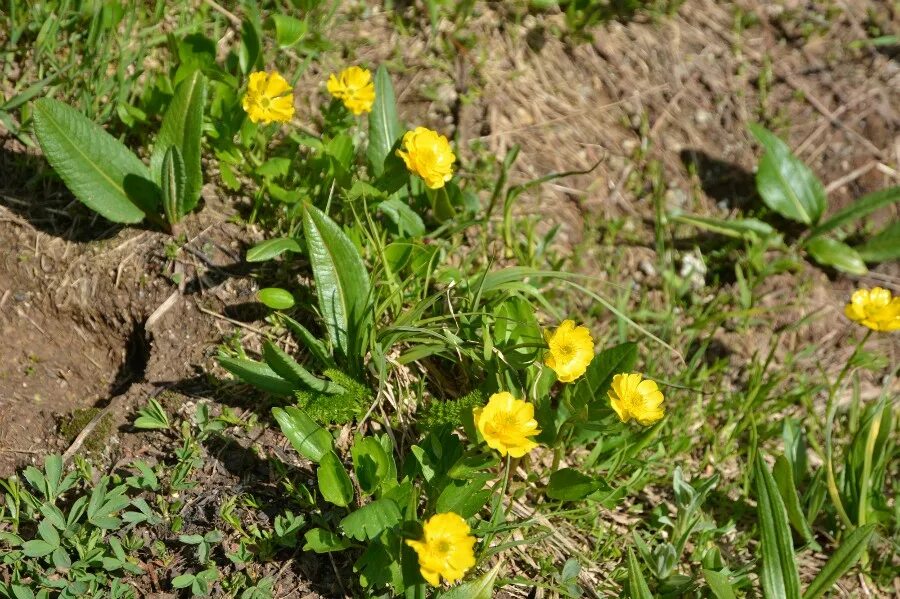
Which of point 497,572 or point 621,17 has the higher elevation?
point 621,17

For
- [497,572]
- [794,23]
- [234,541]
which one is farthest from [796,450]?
[794,23]

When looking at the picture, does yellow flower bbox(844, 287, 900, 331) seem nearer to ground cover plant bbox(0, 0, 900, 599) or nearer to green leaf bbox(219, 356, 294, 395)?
ground cover plant bbox(0, 0, 900, 599)

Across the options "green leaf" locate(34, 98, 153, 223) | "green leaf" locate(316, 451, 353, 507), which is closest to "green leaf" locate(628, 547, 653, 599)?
"green leaf" locate(316, 451, 353, 507)

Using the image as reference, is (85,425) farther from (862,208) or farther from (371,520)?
(862,208)

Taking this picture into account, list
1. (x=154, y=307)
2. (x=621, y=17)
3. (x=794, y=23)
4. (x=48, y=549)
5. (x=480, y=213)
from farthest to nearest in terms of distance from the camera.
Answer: (x=794, y=23)
(x=621, y=17)
(x=480, y=213)
(x=154, y=307)
(x=48, y=549)

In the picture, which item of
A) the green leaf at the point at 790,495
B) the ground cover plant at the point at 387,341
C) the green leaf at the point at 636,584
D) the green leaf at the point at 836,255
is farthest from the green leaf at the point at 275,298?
the green leaf at the point at 836,255

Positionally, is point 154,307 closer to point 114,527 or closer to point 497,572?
point 114,527
